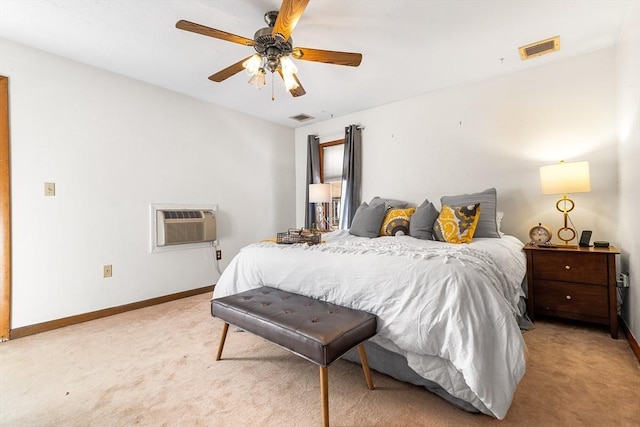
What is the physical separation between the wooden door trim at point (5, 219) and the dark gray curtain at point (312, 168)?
3.15 m

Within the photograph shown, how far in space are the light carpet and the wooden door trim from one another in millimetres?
240

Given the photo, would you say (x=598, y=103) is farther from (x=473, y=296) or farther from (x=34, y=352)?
(x=34, y=352)

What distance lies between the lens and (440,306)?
4.39 ft

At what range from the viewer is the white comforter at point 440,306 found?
4.09 ft

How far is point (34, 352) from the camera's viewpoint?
2051 mm

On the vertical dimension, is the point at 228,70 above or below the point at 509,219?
above

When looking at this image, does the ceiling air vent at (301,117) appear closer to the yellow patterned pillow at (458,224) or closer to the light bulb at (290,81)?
the light bulb at (290,81)

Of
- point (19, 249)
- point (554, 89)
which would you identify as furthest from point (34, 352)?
point (554, 89)

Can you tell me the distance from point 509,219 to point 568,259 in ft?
2.41

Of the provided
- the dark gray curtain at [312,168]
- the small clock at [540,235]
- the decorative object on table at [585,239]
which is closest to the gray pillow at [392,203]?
the dark gray curtain at [312,168]

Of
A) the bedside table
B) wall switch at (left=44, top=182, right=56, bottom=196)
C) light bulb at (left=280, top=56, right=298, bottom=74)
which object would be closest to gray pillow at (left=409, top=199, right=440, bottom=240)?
the bedside table

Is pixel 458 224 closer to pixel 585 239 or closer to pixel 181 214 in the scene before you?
pixel 585 239

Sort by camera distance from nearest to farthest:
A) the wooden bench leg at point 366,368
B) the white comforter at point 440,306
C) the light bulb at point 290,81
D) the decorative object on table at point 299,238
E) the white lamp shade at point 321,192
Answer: the white comforter at point 440,306, the wooden bench leg at point 366,368, the light bulb at point 290,81, the decorative object on table at point 299,238, the white lamp shade at point 321,192

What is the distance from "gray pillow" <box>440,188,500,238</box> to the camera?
8.45 feet
